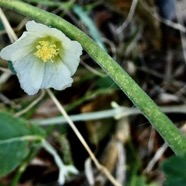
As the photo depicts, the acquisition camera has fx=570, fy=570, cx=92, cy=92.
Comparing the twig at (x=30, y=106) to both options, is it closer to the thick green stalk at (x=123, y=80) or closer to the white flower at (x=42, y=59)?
the white flower at (x=42, y=59)

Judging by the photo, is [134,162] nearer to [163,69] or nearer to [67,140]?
[67,140]

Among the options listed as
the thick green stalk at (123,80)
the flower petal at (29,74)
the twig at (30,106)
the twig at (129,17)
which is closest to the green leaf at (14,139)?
the twig at (30,106)

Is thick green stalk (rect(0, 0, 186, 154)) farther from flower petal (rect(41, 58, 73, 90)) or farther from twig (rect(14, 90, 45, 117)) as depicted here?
twig (rect(14, 90, 45, 117))

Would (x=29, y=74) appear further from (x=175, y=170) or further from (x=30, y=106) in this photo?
(x=175, y=170)

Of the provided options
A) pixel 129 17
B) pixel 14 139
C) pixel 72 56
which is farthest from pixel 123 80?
pixel 129 17

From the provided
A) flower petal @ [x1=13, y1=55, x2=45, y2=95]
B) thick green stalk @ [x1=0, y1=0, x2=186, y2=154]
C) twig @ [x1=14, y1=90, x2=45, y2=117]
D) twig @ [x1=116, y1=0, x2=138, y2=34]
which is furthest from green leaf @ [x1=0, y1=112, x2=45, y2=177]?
twig @ [x1=116, y1=0, x2=138, y2=34]

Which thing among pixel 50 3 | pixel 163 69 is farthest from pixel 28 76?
pixel 163 69
